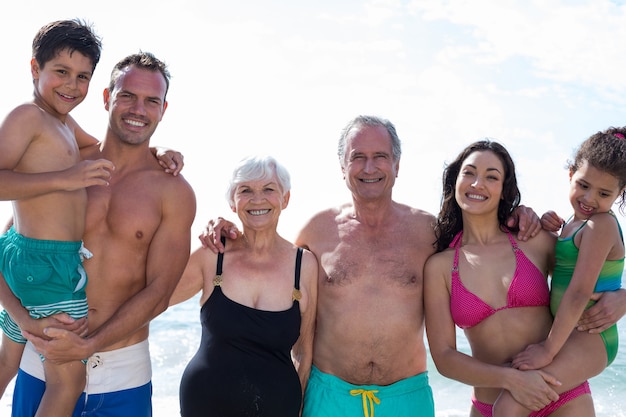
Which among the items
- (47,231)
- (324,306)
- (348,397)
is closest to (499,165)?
(324,306)

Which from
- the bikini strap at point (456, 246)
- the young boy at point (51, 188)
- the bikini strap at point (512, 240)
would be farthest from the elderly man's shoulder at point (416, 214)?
the young boy at point (51, 188)

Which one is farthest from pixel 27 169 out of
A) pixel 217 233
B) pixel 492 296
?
pixel 492 296

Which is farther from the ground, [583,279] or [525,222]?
Result: [525,222]

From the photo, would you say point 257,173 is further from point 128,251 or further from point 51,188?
point 51,188

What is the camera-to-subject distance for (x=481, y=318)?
3955 mm

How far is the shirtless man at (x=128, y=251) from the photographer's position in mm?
3627

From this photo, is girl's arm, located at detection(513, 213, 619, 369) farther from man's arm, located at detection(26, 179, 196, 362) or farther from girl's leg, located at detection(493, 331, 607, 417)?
man's arm, located at detection(26, 179, 196, 362)

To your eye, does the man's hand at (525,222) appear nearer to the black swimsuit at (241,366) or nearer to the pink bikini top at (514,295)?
the pink bikini top at (514,295)

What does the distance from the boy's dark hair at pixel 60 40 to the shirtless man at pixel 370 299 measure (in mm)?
1266

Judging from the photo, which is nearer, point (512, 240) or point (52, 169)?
point (52, 169)

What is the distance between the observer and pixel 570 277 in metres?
3.89

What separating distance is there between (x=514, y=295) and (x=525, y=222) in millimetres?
490

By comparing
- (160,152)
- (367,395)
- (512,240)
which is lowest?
(367,395)

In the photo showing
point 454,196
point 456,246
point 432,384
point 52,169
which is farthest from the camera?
point 432,384
